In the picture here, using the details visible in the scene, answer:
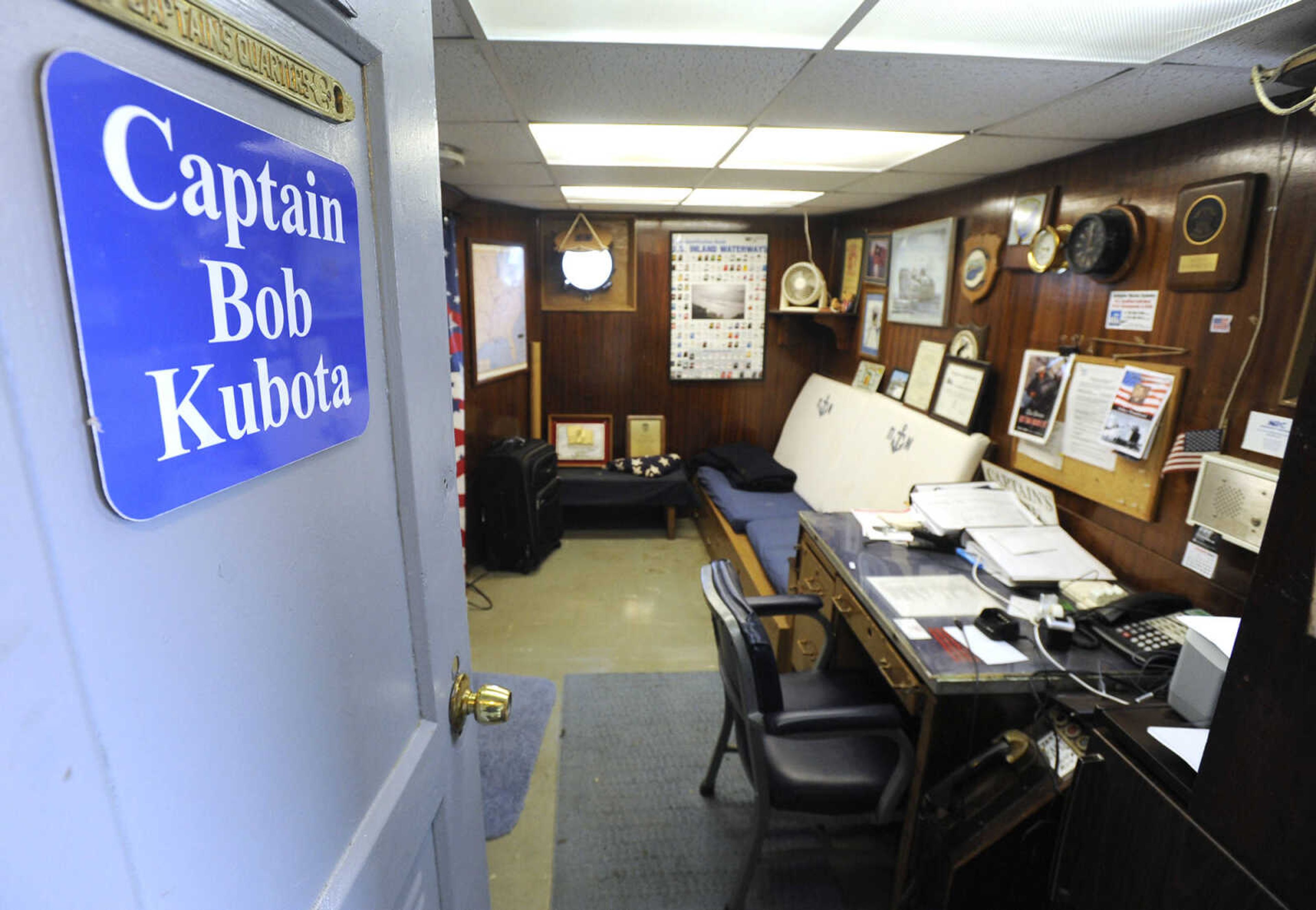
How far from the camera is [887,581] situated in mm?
1885

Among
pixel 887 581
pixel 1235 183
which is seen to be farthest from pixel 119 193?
pixel 1235 183

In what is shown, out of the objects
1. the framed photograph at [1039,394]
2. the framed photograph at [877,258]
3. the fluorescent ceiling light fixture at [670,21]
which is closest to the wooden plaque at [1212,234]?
the framed photograph at [1039,394]

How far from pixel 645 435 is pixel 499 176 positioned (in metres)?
2.07

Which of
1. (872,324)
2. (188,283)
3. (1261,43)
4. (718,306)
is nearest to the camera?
(188,283)

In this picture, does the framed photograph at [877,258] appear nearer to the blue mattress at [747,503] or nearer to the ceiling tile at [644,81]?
the blue mattress at [747,503]

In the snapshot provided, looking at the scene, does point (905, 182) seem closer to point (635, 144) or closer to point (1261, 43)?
point (635, 144)

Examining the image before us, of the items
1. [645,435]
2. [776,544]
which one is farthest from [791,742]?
[645,435]

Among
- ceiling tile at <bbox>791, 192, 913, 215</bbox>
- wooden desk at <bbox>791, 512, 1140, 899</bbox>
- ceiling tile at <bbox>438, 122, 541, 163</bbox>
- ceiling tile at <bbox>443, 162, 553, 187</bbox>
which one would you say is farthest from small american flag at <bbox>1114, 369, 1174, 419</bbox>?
ceiling tile at <bbox>443, 162, 553, 187</bbox>

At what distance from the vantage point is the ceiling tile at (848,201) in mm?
3168

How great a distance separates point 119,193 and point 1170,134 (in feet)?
7.83

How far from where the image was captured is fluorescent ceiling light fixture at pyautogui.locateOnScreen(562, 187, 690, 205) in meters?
3.21

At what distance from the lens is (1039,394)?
222cm

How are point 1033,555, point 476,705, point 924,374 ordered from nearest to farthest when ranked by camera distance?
1. point 476,705
2. point 1033,555
3. point 924,374

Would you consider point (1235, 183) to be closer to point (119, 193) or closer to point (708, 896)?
point (119, 193)
